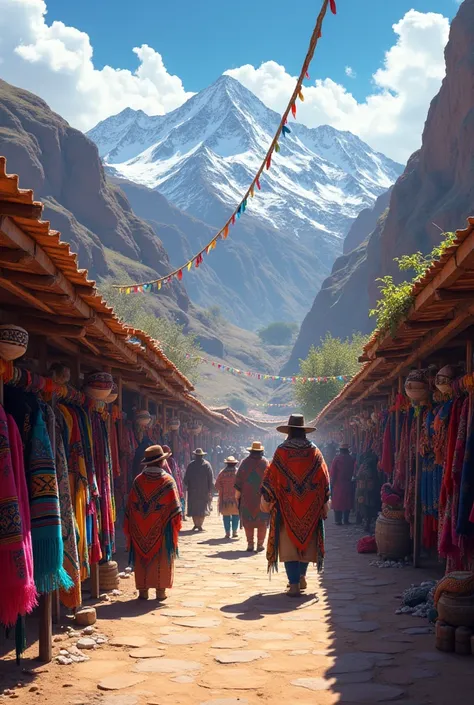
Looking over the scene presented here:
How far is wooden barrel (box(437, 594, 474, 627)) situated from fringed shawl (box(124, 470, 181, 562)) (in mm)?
3377

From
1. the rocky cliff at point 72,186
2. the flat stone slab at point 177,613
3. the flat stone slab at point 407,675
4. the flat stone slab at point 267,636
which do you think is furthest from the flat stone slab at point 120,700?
the rocky cliff at point 72,186

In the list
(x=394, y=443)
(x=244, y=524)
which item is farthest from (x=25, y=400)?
(x=394, y=443)

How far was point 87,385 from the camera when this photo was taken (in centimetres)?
862

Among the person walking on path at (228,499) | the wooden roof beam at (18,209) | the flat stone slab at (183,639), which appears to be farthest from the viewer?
the person walking on path at (228,499)

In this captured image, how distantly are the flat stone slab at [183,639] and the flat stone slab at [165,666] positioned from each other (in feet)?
1.84

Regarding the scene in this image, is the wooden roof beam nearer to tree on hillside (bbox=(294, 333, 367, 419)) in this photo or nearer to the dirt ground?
the dirt ground

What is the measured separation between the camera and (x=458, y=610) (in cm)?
615

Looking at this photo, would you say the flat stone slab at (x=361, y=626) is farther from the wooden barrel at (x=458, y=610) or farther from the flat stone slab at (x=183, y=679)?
the flat stone slab at (x=183, y=679)

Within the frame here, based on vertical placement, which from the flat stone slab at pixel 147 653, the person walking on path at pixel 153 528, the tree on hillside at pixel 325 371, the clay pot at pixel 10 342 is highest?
the tree on hillside at pixel 325 371

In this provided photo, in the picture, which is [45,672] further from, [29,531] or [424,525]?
[424,525]

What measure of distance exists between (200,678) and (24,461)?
187 centimetres

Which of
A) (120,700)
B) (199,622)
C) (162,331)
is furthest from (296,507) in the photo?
(162,331)

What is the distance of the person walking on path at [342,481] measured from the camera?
17.8 metres

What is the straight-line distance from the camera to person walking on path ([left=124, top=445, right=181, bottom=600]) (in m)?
8.74
